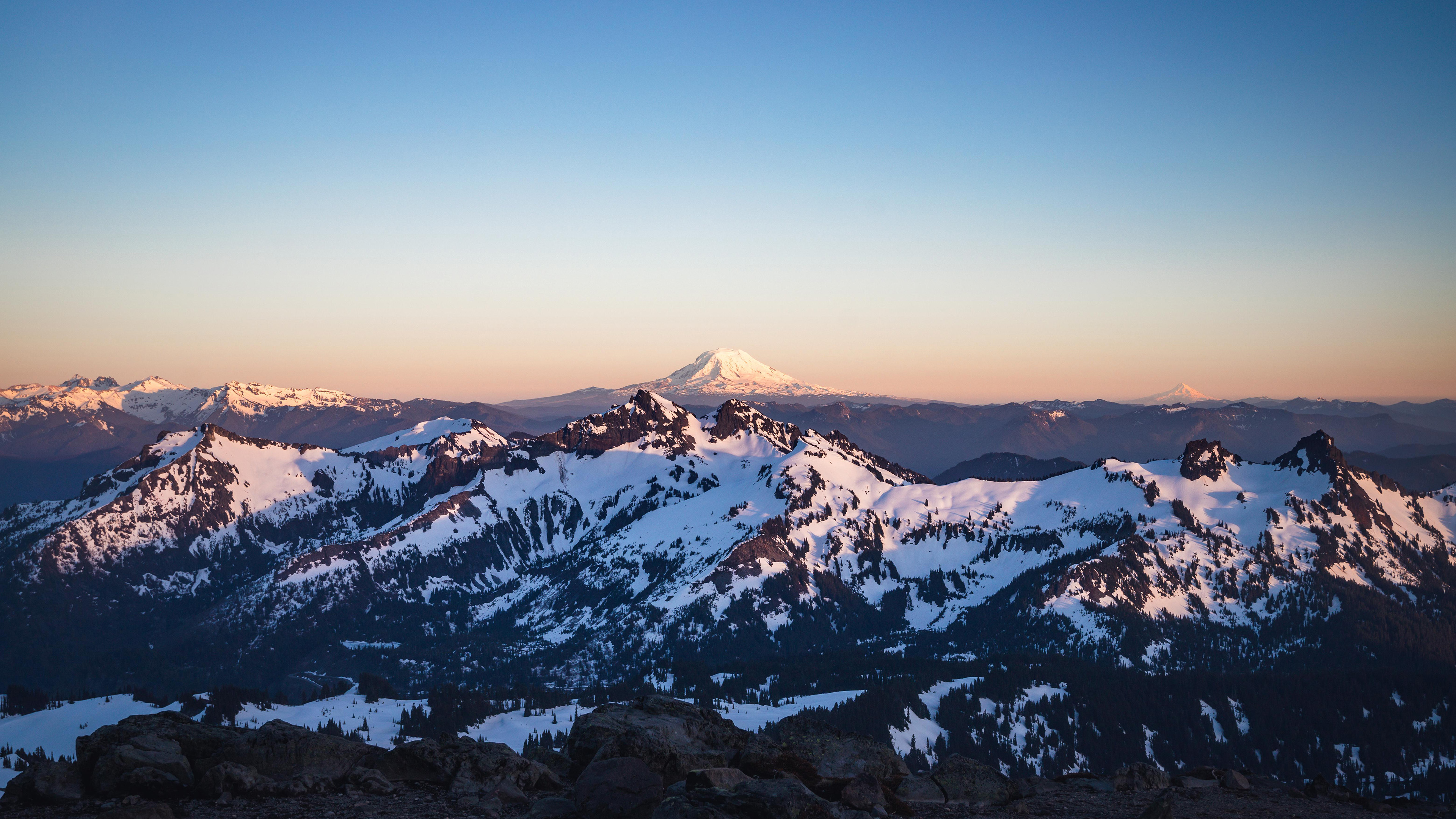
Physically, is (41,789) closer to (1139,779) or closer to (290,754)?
(290,754)

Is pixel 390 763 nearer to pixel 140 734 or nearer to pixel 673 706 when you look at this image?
pixel 140 734

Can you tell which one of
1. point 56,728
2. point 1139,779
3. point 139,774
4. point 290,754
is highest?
point 139,774

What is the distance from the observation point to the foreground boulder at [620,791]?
3481 centimetres

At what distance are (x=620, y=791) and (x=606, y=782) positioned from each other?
0.68 m

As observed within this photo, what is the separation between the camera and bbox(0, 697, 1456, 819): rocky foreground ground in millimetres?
35875

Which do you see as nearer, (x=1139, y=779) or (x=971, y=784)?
(x=971, y=784)

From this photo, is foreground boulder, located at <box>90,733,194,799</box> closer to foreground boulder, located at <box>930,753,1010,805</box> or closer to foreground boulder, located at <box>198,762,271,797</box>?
foreground boulder, located at <box>198,762,271,797</box>

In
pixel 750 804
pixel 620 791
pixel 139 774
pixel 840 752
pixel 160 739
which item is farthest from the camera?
pixel 840 752

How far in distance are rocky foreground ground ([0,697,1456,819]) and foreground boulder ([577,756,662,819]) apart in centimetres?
6

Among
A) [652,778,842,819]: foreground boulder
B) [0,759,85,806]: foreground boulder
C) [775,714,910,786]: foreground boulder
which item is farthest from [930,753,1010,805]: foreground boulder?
[0,759,85,806]: foreground boulder

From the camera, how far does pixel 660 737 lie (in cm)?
4541

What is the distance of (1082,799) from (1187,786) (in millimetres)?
10300

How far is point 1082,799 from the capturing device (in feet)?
158

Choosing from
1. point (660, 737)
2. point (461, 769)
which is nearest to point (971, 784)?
point (660, 737)
